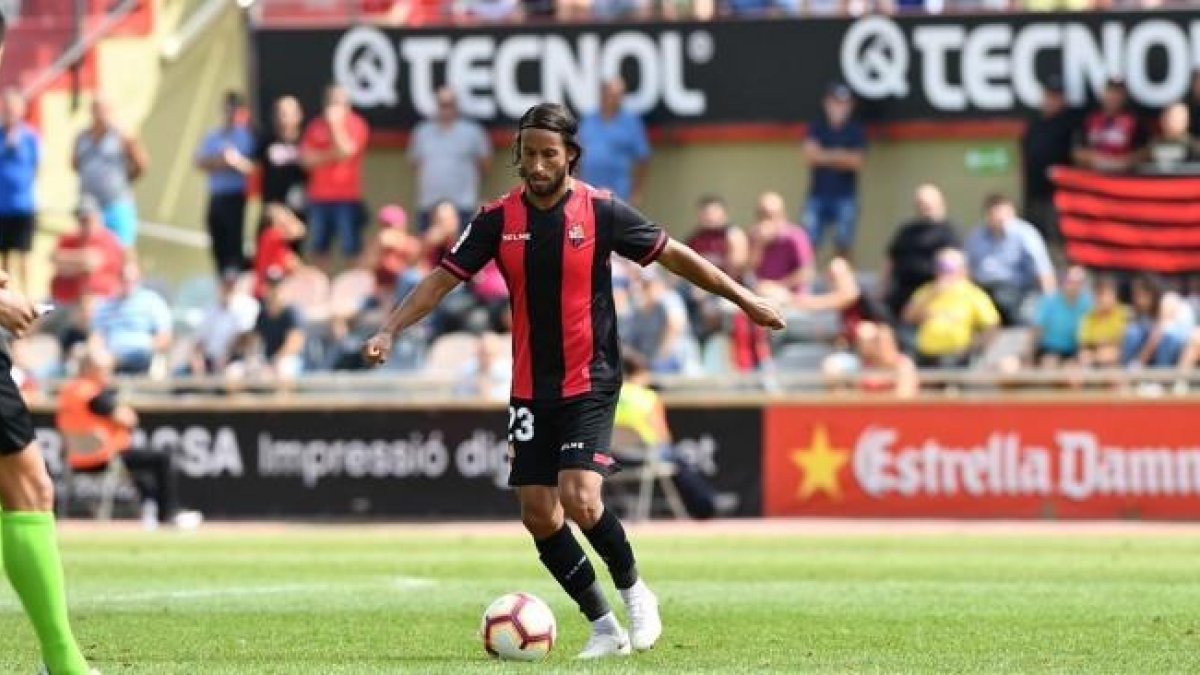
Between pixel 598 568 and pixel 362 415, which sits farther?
pixel 362 415

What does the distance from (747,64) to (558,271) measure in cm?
1643

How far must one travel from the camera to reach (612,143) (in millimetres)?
26000

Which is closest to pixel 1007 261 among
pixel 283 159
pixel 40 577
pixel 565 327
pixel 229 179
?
pixel 283 159

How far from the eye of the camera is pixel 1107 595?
1416cm

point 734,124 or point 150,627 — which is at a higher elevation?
point 734,124

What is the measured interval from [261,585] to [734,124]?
42.1 feet

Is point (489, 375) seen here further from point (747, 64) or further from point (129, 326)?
point (747, 64)

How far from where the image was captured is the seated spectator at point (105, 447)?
76.9 ft

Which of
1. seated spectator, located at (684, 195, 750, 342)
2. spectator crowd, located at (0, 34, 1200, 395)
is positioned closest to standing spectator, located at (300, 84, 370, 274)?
spectator crowd, located at (0, 34, 1200, 395)

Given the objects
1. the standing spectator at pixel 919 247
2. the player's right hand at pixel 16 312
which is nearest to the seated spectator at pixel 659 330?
the standing spectator at pixel 919 247

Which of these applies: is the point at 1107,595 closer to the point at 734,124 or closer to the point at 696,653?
the point at 696,653

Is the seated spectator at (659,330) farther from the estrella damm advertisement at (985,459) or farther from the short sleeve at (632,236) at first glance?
the short sleeve at (632,236)

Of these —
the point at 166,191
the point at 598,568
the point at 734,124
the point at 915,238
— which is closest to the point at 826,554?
the point at 598,568

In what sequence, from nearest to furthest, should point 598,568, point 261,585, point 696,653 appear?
point 696,653
point 261,585
point 598,568
